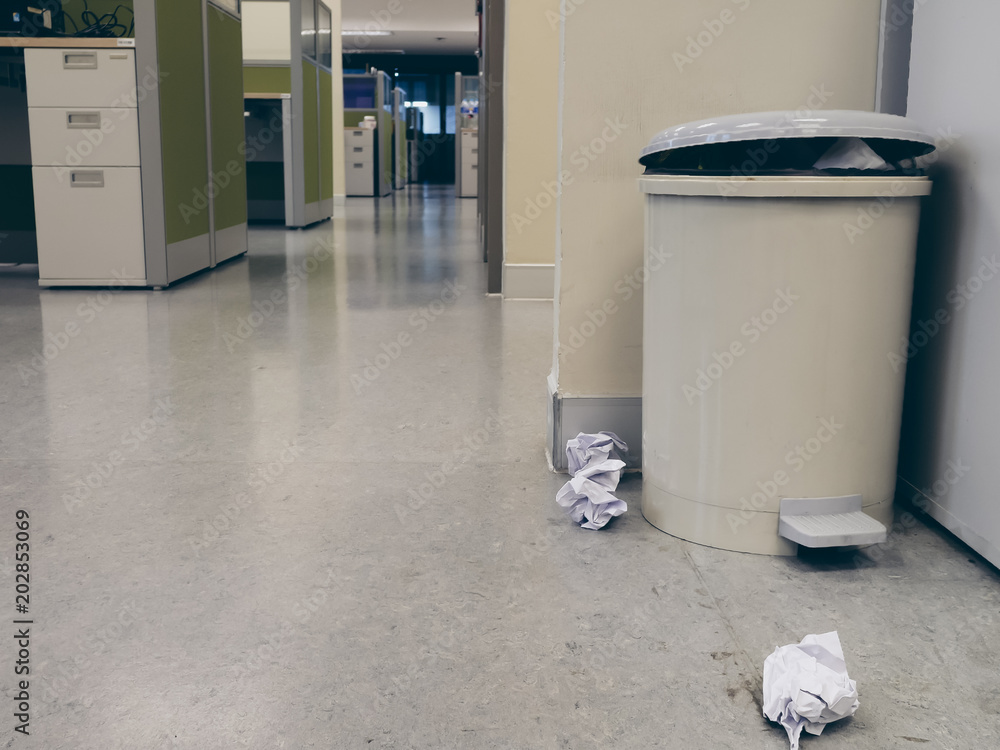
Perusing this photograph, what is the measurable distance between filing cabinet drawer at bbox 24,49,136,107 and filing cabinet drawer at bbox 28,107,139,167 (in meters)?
0.03

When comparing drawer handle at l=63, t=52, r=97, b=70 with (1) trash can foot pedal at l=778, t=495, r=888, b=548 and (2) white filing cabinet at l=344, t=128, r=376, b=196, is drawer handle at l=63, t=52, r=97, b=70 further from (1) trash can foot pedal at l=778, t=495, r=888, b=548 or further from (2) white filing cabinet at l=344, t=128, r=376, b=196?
(2) white filing cabinet at l=344, t=128, r=376, b=196

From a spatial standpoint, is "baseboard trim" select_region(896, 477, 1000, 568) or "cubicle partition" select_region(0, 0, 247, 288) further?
"cubicle partition" select_region(0, 0, 247, 288)

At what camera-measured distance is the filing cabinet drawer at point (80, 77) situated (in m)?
2.95

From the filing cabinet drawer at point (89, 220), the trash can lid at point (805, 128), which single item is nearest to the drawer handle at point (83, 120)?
the filing cabinet drawer at point (89, 220)

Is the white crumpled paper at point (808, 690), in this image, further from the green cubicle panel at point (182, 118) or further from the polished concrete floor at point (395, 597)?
the green cubicle panel at point (182, 118)

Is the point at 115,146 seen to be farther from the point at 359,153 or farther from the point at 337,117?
the point at 359,153

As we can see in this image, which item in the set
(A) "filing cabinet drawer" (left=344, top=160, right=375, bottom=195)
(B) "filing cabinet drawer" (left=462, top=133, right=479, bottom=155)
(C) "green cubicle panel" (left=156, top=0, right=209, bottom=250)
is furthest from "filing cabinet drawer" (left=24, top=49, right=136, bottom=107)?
(B) "filing cabinet drawer" (left=462, top=133, right=479, bottom=155)

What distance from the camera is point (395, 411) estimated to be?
5.69ft

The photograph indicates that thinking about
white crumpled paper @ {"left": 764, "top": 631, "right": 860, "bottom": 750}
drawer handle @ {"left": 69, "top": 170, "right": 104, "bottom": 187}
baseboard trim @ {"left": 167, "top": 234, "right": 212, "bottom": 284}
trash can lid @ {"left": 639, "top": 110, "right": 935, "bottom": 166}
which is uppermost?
trash can lid @ {"left": 639, "top": 110, "right": 935, "bottom": 166}

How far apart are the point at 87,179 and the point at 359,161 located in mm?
7211

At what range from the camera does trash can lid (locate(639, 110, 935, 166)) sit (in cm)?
98

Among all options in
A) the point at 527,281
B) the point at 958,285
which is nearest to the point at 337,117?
the point at 527,281

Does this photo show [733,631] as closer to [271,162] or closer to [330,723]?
[330,723]

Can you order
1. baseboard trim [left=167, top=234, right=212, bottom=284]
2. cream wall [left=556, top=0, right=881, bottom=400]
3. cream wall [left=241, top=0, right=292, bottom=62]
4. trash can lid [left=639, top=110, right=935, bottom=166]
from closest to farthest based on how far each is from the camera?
1. trash can lid [left=639, top=110, right=935, bottom=166]
2. cream wall [left=556, top=0, right=881, bottom=400]
3. baseboard trim [left=167, top=234, right=212, bottom=284]
4. cream wall [left=241, top=0, right=292, bottom=62]
